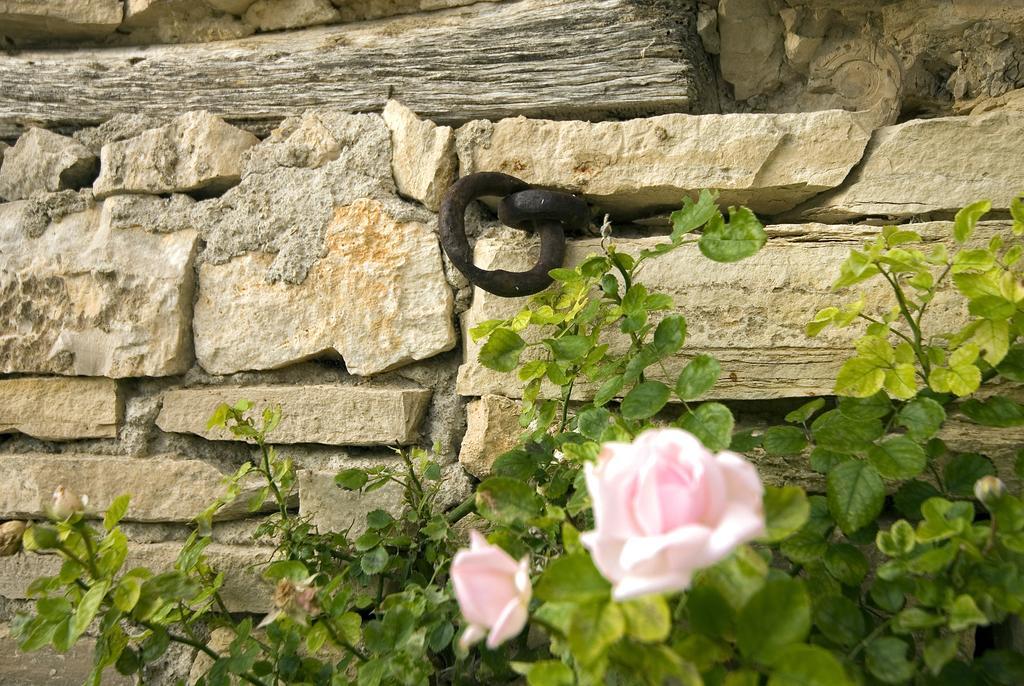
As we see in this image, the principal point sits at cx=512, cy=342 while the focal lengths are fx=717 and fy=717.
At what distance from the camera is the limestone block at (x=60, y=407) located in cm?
140

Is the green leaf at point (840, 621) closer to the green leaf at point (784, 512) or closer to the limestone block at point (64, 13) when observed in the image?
the green leaf at point (784, 512)

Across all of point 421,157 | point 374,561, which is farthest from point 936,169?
point 374,561

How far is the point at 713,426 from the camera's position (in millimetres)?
746

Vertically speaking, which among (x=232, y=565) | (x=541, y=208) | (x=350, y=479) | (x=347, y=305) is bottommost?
(x=232, y=565)

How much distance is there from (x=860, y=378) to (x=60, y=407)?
56.5 inches

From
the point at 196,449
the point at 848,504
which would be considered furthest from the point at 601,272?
the point at 196,449

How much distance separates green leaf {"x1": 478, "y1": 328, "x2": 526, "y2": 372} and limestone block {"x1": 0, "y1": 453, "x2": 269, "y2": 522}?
0.58 meters

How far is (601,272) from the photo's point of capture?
101 centimetres

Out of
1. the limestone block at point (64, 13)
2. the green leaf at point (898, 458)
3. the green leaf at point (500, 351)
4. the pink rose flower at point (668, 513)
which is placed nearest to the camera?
the pink rose flower at point (668, 513)

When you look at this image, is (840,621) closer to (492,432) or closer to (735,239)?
(735,239)

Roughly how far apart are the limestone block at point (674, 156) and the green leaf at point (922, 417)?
45 centimetres

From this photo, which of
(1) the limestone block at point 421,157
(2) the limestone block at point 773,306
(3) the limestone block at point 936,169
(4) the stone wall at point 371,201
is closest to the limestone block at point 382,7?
(4) the stone wall at point 371,201

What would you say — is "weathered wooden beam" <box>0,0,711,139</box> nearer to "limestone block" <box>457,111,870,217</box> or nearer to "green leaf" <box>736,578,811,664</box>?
"limestone block" <box>457,111,870,217</box>

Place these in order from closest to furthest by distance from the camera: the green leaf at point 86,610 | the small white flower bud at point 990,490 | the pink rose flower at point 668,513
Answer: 1. the pink rose flower at point 668,513
2. the small white flower bud at point 990,490
3. the green leaf at point 86,610
